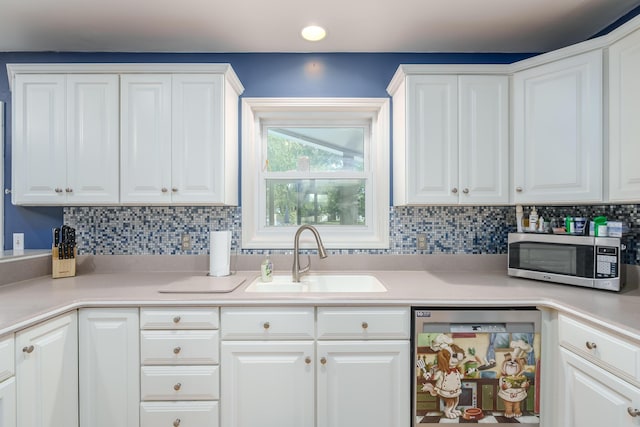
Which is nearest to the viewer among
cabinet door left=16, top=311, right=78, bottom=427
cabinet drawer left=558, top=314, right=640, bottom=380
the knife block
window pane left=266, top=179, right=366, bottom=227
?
cabinet drawer left=558, top=314, right=640, bottom=380

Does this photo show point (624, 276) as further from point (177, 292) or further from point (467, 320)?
point (177, 292)

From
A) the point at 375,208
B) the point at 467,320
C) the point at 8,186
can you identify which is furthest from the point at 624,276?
the point at 8,186

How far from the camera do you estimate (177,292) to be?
5.46 ft

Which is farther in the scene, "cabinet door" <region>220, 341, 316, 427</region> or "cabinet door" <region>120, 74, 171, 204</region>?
"cabinet door" <region>120, 74, 171, 204</region>

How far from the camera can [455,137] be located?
1962mm

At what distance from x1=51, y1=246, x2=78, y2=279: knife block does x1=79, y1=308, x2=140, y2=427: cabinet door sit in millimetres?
678

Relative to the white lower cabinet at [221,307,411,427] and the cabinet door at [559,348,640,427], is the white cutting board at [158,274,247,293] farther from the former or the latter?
the cabinet door at [559,348,640,427]

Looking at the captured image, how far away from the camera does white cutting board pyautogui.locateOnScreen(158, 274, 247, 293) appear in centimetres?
170

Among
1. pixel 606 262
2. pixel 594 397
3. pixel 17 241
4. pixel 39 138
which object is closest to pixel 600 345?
pixel 594 397

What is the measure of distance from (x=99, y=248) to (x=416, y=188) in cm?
216

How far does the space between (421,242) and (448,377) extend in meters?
0.91

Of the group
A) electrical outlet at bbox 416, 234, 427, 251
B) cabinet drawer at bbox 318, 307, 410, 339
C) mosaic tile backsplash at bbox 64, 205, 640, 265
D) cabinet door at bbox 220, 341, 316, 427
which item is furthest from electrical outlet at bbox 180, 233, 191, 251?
electrical outlet at bbox 416, 234, 427, 251

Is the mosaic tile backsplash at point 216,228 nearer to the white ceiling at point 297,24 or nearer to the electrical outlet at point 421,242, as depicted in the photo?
the electrical outlet at point 421,242

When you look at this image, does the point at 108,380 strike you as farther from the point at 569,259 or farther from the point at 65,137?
the point at 569,259
